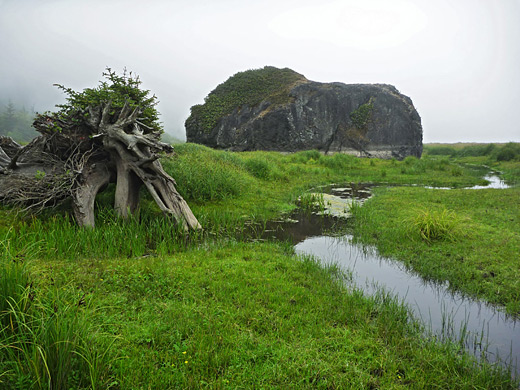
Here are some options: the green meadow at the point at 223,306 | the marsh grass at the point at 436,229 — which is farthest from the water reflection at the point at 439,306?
the marsh grass at the point at 436,229

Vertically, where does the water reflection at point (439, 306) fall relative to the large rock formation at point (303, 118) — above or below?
below

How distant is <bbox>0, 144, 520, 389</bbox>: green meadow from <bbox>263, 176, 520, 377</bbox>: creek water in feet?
0.99

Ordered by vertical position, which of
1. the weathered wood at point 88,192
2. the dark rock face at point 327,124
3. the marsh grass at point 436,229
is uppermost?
the dark rock face at point 327,124

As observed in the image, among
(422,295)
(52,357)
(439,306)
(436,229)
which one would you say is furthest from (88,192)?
(436,229)

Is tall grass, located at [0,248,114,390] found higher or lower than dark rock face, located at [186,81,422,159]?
lower

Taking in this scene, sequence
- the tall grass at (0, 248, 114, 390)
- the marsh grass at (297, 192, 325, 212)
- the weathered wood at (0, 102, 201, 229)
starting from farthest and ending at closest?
the marsh grass at (297, 192, 325, 212), the weathered wood at (0, 102, 201, 229), the tall grass at (0, 248, 114, 390)

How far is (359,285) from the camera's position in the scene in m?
5.73

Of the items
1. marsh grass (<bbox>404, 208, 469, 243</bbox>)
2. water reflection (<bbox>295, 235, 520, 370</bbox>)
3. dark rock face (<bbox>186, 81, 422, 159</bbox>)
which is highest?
dark rock face (<bbox>186, 81, 422, 159</bbox>)

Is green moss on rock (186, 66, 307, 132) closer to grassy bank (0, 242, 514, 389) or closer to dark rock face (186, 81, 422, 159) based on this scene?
dark rock face (186, 81, 422, 159)

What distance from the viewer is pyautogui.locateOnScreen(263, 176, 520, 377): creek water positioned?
Result: 13.3 ft

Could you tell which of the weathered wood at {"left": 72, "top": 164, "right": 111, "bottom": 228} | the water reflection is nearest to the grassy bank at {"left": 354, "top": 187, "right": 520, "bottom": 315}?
the water reflection

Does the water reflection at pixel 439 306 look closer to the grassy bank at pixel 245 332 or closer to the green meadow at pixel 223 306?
the green meadow at pixel 223 306

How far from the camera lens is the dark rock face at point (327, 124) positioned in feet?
113

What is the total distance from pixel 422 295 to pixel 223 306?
3624mm
